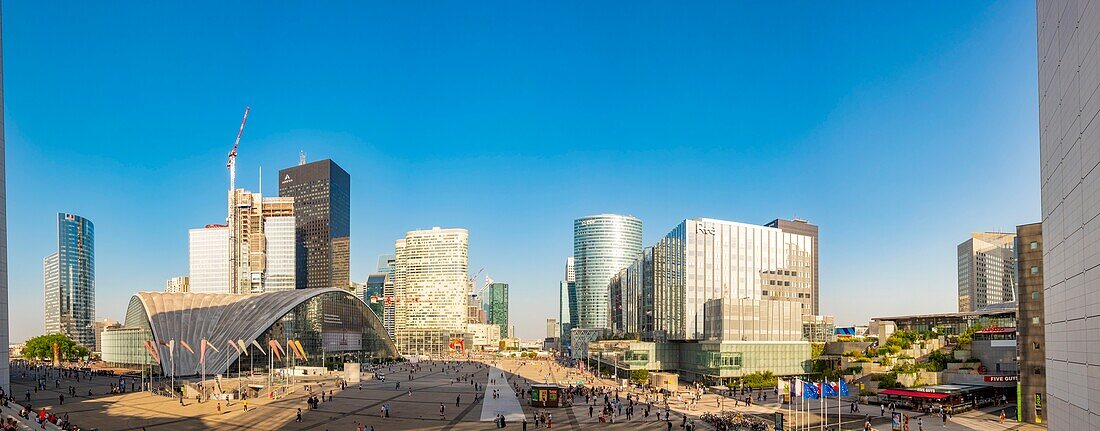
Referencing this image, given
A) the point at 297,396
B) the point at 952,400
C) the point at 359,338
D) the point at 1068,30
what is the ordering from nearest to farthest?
the point at 1068,30
the point at 952,400
the point at 297,396
the point at 359,338

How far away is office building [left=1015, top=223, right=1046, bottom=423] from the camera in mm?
57219

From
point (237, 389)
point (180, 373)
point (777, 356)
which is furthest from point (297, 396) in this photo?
point (777, 356)

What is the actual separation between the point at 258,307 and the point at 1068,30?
11640 cm

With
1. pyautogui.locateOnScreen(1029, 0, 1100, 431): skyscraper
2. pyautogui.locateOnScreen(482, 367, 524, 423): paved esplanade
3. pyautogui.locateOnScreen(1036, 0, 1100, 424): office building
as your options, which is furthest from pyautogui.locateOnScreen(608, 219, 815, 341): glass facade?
pyautogui.locateOnScreen(1029, 0, 1100, 431): skyscraper

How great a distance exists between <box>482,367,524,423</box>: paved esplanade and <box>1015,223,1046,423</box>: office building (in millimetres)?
39670

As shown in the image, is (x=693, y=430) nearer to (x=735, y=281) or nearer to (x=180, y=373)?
(x=735, y=281)

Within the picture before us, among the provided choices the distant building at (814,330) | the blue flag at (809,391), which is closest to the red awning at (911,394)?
the blue flag at (809,391)

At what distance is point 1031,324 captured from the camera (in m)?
57.9

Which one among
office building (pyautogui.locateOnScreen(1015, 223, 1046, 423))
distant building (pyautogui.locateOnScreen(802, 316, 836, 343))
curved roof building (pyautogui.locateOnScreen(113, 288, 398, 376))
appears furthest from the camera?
distant building (pyautogui.locateOnScreen(802, 316, 836, 343))

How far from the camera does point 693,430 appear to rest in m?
52.3

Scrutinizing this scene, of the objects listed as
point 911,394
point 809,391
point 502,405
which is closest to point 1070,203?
point 809,391

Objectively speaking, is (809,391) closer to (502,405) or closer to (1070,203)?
(1070,203)

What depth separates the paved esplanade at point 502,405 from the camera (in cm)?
6008

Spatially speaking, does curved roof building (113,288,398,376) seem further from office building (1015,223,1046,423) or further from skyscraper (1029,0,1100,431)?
skyscraper (1029,0,1100,431)
